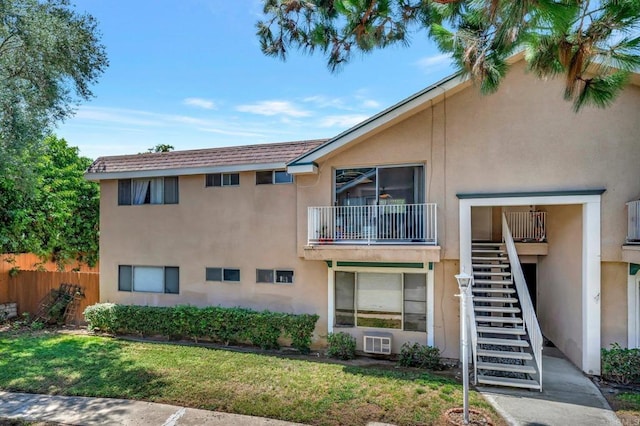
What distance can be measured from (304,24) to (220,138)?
880cm

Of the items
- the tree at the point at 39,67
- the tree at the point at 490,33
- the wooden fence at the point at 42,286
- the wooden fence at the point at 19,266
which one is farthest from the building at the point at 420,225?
the wooden fence at the point at 19,266

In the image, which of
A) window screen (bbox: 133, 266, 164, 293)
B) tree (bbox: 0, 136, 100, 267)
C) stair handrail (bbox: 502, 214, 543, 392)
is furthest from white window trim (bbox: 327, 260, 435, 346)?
tree (bbox: 0, 136, 100, 267)

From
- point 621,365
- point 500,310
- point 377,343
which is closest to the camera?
point 621,365

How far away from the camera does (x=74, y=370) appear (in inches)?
314

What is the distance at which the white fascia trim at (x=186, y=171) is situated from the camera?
10.4 meters

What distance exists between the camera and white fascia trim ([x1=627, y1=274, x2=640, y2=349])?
7.60m

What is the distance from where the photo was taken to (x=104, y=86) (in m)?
10.2

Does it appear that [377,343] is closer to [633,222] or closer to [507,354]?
[507,354]

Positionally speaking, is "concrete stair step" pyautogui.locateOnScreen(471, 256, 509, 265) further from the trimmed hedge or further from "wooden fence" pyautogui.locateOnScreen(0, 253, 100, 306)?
"wooden fence" pyautogui.locateOnScreen(0, 253, 100, 306)

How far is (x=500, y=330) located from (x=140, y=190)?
11.7m

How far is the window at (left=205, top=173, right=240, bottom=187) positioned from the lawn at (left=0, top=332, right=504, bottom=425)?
16.3 feet

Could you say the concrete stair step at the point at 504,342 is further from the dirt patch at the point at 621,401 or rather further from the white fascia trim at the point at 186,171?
the white fascia trim at the point at 186,171

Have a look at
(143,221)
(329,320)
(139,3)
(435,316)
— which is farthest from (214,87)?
(435,316)

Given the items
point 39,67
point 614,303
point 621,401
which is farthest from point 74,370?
point 614,303
